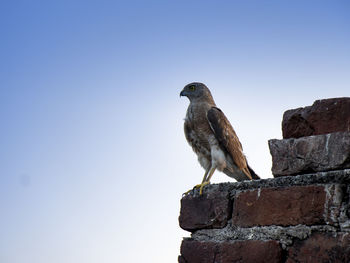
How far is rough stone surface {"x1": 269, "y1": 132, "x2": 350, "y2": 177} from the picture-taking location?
1.46 meters

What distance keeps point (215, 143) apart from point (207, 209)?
236 centimetres

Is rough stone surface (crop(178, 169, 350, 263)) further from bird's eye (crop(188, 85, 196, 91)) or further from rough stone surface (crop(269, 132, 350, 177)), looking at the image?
bird's eye (crop(188, 85, 196, 91))

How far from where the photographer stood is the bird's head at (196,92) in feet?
16.0

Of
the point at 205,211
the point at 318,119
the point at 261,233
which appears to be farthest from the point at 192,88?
the point at 261,233

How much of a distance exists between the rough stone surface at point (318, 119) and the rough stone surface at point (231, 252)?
45cm

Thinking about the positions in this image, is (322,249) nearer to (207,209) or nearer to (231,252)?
(231,252)

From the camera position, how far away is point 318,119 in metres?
1.60

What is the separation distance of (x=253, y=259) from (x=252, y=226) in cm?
13

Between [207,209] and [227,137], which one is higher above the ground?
[227,137]

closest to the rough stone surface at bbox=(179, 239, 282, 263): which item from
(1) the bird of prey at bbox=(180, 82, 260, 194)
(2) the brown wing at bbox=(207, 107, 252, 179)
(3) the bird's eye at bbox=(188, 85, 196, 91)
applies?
(1) the bird of prey at bbox=(180, 82, 260, 194)

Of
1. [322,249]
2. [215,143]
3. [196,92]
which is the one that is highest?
[196,92]

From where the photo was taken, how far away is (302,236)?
145 centimetres

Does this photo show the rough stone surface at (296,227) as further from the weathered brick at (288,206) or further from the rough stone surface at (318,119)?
the rough stone surface at (318,119)

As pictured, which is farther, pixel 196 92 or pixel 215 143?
pixel 196 92
